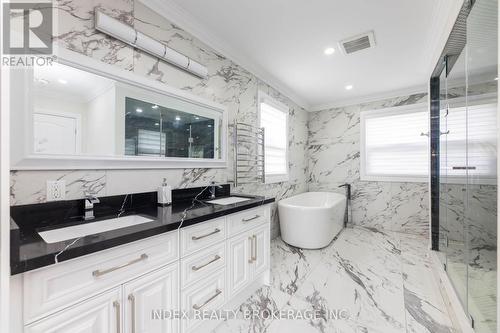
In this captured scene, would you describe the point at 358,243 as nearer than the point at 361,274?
No

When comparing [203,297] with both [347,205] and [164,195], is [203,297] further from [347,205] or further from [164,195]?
[347,205]

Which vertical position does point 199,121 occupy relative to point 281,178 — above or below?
above

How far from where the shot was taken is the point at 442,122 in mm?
2527

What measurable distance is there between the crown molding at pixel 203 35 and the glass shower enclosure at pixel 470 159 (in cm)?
200

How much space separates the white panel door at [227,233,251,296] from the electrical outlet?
3.67 ft

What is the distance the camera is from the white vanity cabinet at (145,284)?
79cm

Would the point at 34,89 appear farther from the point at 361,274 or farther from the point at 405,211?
the point at 405,211

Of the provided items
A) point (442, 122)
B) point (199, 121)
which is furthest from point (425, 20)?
point (199, 121)

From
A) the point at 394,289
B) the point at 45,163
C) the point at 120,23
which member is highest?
the point at 120,23

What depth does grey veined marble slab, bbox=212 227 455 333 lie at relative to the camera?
63.0 inches

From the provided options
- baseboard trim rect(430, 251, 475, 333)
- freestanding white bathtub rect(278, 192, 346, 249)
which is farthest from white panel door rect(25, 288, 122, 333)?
freestanding white bathtub rect(278, 192, 346, 249)

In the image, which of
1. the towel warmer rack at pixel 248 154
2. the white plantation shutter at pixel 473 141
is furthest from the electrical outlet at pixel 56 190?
the white plantation shutter at pixel 473 141

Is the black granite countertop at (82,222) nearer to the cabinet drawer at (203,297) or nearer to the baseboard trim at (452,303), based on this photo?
the cabinet drawer at (203,297)

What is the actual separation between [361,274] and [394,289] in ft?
1.07
